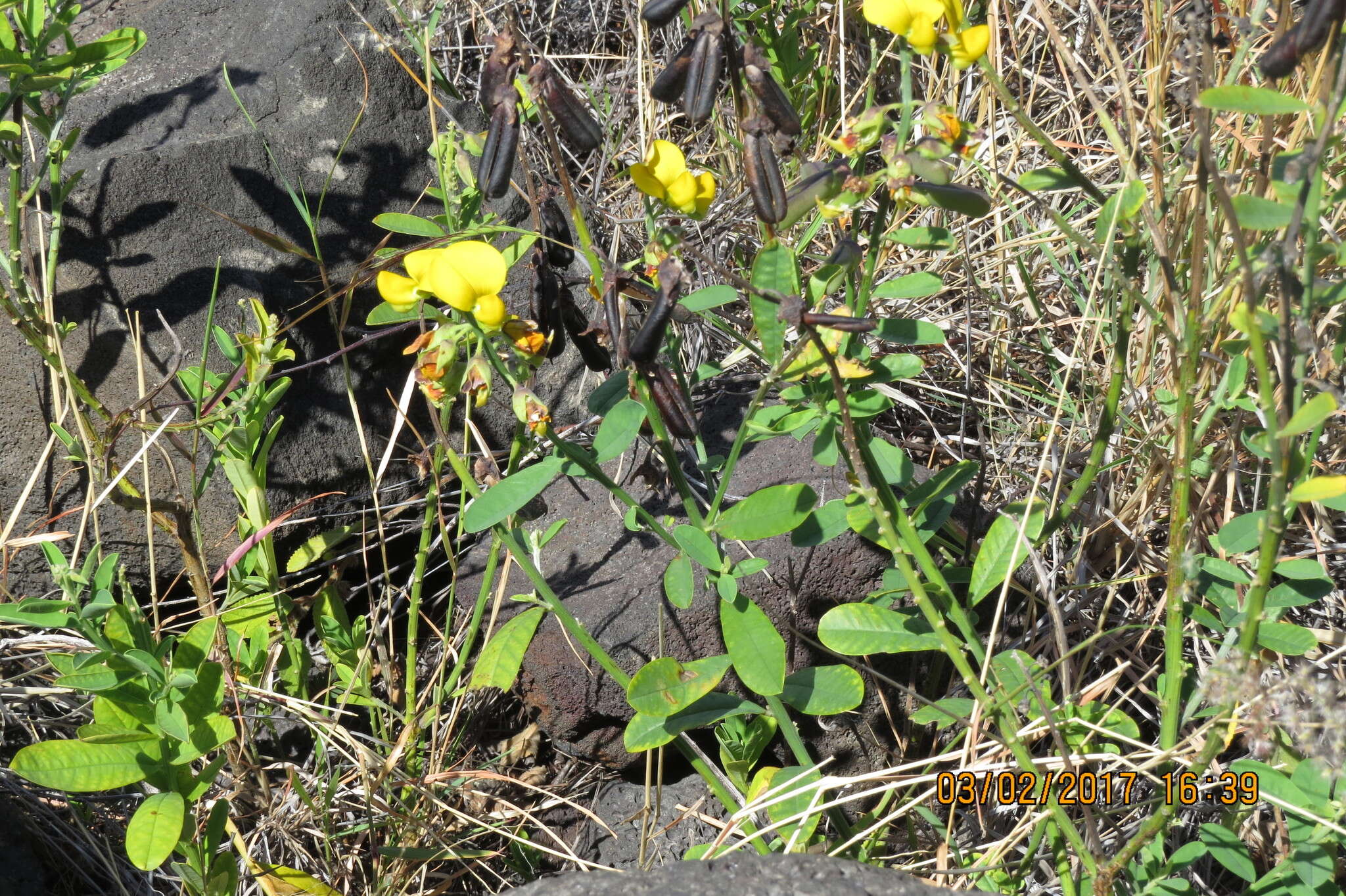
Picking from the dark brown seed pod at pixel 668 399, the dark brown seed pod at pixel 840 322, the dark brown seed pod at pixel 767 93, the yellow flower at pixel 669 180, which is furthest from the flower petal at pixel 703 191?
the dark brown seed pod at pixel 840 322

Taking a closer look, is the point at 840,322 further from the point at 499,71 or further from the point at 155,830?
the point at 155,830

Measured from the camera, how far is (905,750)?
1839 millimetres

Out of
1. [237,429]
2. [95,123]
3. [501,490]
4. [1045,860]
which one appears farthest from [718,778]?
[95,123]

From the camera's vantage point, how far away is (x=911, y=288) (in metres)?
1.50

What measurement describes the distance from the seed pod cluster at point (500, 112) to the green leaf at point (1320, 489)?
90 cm

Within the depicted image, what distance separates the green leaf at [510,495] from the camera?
4.33ft

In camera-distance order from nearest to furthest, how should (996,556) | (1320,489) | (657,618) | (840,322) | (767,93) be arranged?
(1320,489) → (840,322) → (767,93) → (996,556) → (657,618)

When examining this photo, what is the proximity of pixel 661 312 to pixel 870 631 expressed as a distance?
55 cm

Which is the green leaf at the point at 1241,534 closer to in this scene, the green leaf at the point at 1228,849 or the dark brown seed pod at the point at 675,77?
the green leaf at the point at 1228,849

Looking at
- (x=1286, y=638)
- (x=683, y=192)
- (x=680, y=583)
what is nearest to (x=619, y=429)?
(x=680, y=583)

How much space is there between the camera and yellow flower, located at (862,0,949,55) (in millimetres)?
1171

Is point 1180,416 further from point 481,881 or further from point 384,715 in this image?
point 384,715

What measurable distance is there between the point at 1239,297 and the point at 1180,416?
1.49 ft

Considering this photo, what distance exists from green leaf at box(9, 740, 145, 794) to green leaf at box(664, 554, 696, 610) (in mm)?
779
